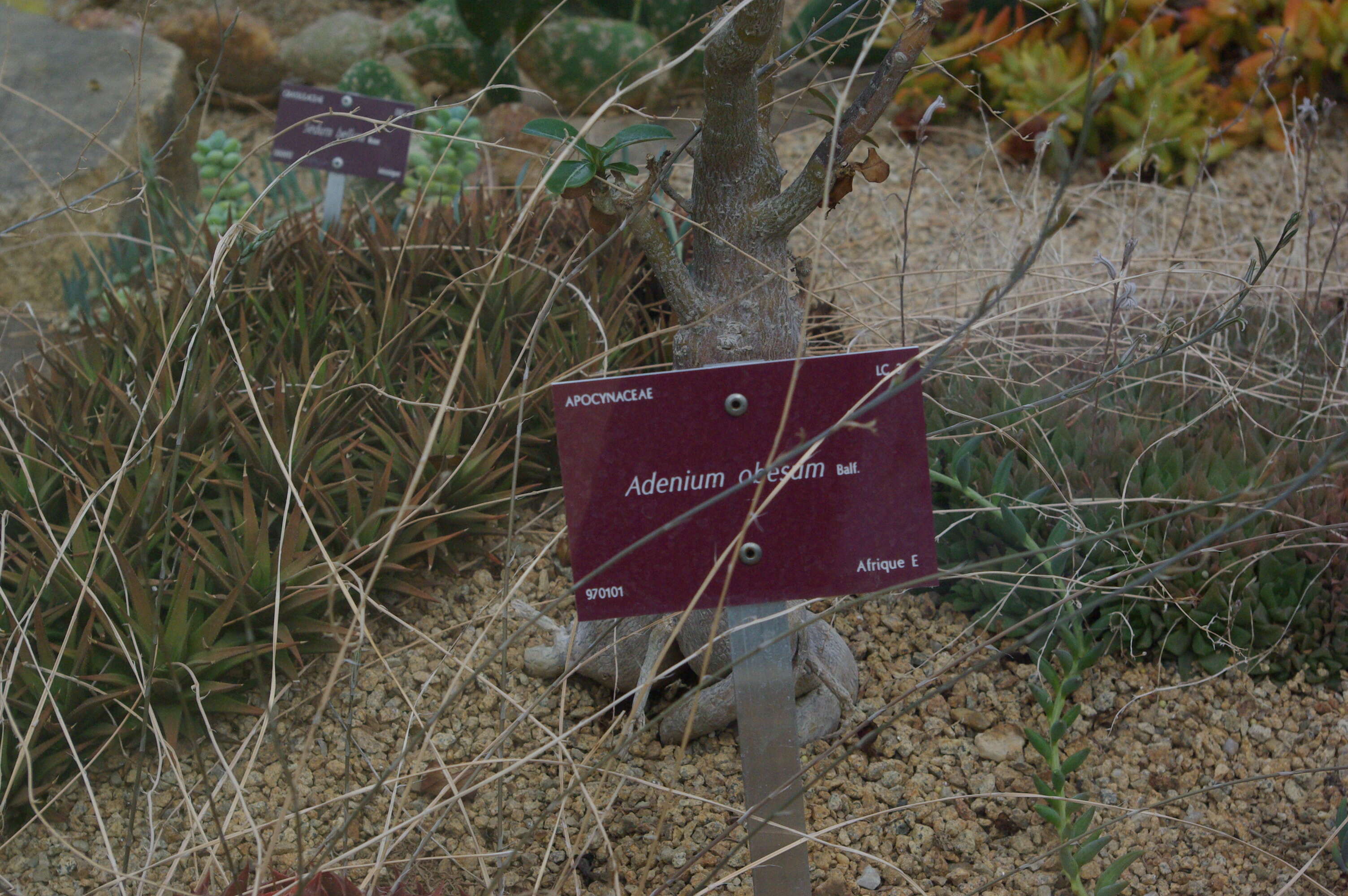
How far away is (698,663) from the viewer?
1.67m

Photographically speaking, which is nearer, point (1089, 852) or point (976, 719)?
point (1089, 852)

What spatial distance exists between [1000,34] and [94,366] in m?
3.88

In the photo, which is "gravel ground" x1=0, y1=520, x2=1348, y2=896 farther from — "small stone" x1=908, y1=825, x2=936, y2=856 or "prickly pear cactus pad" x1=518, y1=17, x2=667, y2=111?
"prickly pear cactus pad" x1=518, y1=17, x2=667, y2=111

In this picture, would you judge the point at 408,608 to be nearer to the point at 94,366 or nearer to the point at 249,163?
the point at 94,366

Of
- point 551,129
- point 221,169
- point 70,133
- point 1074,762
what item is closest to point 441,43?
point 70,133

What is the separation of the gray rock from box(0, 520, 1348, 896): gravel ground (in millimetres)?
4509

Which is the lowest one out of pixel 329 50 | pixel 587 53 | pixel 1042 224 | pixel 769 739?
pixel 769 739

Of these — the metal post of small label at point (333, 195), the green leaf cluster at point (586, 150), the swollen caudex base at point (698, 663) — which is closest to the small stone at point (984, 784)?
the swollen caudex base at point (698, 663)

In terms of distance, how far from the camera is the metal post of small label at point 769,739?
1269mm

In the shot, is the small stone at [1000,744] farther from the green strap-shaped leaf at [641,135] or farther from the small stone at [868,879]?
the green strap-shaped leaf at [641,135]

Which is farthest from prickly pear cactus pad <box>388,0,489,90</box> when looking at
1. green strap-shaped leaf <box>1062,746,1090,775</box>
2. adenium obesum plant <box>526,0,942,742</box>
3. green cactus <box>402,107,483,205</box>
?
green strap-shaped leaf <box>1062,746,1090,775</box>

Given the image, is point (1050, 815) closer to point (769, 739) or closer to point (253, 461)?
point (769, 739)

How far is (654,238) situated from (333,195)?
6.14 feet

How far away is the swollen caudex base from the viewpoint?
1.60 meters
